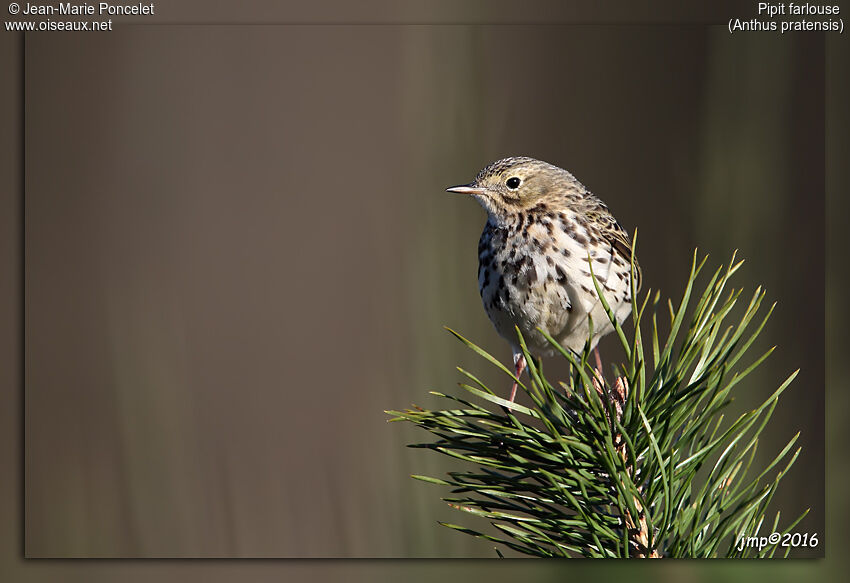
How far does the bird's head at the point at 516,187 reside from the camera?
186 cm

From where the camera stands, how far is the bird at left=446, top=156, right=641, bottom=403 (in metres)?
1.65

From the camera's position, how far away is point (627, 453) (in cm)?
119

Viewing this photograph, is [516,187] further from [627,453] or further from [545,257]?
[627,453]

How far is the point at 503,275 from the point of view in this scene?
171 cm

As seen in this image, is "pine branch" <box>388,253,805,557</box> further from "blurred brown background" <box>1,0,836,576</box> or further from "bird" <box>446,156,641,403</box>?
"bird" <box>446,156,641,403</box>

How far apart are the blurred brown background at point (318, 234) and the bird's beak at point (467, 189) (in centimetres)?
8

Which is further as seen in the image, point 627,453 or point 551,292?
point 551,292

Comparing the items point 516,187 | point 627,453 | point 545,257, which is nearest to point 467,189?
point 516,187

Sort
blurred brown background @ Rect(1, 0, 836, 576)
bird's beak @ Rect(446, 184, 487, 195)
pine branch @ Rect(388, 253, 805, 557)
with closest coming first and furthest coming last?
1. pine branch @ Rect(388, 253, 805, 557)
2. blurred brown background @ Rect(1, 0, 836, 576)
3. bird's beak @ Rect(446, 184, 487, 195)

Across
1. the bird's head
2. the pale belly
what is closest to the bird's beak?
the bird's head

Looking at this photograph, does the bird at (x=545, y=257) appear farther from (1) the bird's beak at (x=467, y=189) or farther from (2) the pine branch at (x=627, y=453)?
(2) the pine branch at (x=627, y=453)

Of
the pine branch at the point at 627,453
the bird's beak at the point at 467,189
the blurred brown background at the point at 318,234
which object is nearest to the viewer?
the pine branch at the point at 627,453

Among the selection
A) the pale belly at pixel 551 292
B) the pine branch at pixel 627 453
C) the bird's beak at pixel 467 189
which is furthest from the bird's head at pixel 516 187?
the pine branch at pixel 627 453

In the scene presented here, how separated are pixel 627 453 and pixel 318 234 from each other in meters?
1.23
